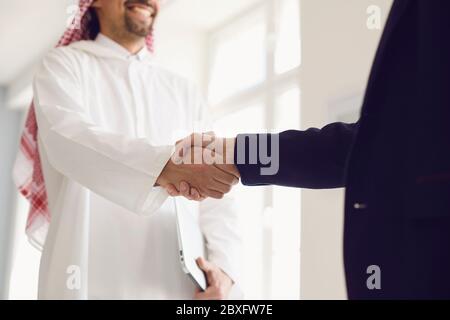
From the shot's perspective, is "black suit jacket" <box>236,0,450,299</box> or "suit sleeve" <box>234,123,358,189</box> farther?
"suit sleeve" <box>234,123,358,189</box>

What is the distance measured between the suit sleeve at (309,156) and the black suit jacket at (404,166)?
1.28ft

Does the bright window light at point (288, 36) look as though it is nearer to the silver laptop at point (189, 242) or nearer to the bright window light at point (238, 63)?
the bright window light at point (238, 63)

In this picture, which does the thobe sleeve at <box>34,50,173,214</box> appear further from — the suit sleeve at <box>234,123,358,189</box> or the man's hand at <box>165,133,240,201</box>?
the suit sleeve at <box>234,123,358,189</box>

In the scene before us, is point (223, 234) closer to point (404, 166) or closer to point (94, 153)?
point (94, 153)

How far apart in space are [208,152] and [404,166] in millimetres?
791

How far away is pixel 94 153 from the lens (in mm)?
1817

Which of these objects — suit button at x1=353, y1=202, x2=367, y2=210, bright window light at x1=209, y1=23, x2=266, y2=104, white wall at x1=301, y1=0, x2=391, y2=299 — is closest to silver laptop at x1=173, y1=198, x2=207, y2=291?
white wall at x1=301, y1=0, x2=391, y2=299

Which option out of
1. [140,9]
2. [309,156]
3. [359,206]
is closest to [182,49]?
[140,9]

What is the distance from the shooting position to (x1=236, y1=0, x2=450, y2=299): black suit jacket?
911 mm

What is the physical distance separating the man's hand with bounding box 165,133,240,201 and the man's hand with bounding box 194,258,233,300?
0.91 ft

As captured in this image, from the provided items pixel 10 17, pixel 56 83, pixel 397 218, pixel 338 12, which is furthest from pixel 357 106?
pixel 10 17

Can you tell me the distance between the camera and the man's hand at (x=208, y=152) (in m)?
1.63

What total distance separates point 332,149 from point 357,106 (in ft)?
3.93

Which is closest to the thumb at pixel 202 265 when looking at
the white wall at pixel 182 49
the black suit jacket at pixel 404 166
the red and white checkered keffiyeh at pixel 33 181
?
the red and white checkered keffiyeh at pixel 33 181
